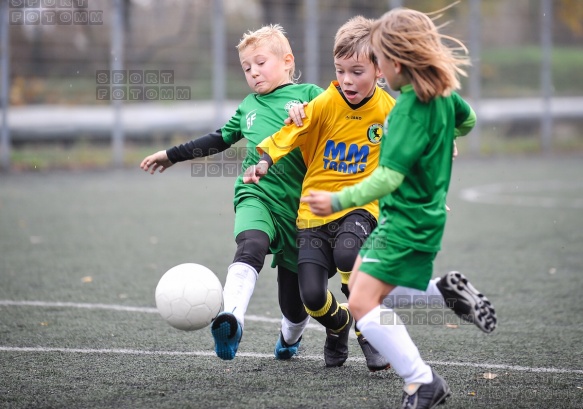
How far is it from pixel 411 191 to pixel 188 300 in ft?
4.21

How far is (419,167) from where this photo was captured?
362 cm

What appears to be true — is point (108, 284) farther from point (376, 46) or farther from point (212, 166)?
point (212, 166)

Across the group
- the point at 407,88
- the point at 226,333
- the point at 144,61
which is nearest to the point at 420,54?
the point at 407,88

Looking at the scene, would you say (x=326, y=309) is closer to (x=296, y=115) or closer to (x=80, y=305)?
(x=296, y=115)

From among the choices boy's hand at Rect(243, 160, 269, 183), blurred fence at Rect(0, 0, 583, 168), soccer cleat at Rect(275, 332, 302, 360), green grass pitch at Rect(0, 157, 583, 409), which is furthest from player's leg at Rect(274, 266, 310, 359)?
blurred fence at Rect(0, 0, 583, 168)

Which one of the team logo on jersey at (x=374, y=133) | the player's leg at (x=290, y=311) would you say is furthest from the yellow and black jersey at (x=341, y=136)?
the player's leg at (x=290, y=311)

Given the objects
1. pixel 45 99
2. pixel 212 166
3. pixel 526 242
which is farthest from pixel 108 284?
pixel 45 99

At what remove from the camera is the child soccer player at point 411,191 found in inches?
141

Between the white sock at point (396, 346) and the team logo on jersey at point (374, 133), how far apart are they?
1.13 metres

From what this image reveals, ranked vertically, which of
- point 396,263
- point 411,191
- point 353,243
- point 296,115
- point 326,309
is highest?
point 296,115

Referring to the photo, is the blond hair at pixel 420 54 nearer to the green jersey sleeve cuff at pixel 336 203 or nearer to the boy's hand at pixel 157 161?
the green jersey sleeve cuff at pixel 336 203

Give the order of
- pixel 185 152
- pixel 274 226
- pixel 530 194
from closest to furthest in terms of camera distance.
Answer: pixel 274 226, pixel 185 152, pixel 530 194

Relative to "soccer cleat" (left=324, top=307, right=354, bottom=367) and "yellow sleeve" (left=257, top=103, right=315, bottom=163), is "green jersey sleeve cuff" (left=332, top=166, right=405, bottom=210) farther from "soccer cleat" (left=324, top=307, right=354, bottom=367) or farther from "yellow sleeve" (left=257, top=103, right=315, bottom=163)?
"soccer cleat" (left=324, top=307, right=354, bottom=367)

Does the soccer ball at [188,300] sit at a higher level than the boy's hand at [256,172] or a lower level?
lower
